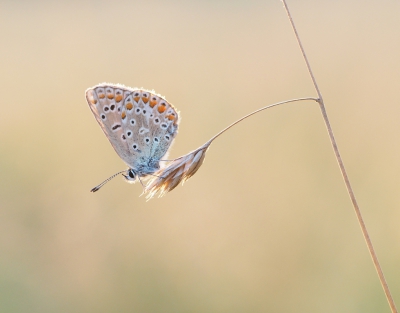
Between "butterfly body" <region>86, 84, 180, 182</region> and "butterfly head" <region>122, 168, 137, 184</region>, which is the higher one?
"butterfly body" <region>86, 84, 180, 182</region>

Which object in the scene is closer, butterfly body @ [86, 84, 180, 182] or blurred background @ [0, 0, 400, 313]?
butterfly body @ [86, 84, 180, 182]

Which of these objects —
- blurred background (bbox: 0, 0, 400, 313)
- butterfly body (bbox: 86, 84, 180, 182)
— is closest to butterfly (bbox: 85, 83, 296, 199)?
butterfly body (bbox: 86, 84, 180, 182)

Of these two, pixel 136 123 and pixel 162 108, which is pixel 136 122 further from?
pixel 162 108

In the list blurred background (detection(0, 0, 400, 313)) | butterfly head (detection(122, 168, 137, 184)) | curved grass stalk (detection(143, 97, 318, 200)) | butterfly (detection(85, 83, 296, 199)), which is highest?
butterfly (detection(85, 83, 296, 199))

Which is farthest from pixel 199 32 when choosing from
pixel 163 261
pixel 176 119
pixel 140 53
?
pixel 176 119

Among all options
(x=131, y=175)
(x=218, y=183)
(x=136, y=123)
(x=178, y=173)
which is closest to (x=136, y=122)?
(x=136, y=123)

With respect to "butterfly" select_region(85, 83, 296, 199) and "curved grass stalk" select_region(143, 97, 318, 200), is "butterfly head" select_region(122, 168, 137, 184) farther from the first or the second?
"curved grass stalk" select_region(143, 97, 318, 200)

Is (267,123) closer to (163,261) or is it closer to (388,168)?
(388,168)
